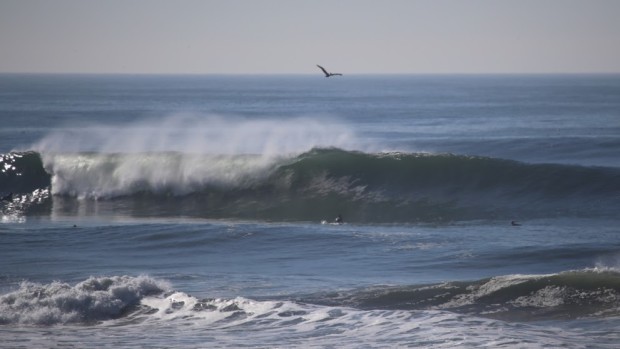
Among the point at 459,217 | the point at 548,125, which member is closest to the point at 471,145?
the point at 548,125

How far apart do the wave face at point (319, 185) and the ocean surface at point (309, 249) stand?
0.07 m

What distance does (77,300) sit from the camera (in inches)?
588

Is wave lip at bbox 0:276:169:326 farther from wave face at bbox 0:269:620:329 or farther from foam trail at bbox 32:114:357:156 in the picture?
foam trail at bbox 32:114:357:156

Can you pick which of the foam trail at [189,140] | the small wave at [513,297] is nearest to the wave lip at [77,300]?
the small wave at [513,297]

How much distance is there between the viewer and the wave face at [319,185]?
25250mm

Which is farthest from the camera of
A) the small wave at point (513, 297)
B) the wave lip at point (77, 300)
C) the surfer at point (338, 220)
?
the surfer at point (338, 220)

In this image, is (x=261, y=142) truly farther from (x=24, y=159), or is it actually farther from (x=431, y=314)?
(x=431, y=314)

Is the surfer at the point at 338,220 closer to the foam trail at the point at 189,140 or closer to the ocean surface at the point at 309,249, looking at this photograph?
the ocean surface at the point at 309,249

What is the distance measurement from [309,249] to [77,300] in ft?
19.9

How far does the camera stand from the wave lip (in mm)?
14586

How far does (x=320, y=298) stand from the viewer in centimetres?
1516

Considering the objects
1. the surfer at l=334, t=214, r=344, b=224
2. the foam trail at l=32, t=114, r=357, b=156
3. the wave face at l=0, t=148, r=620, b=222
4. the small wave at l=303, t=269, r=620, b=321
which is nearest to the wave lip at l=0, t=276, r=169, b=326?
the small wave at l=303, t=269, r=620, b=321

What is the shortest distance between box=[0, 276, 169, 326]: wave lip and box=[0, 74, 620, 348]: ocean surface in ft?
0.10

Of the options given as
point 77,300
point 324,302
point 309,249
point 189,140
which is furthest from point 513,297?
point 189,140
